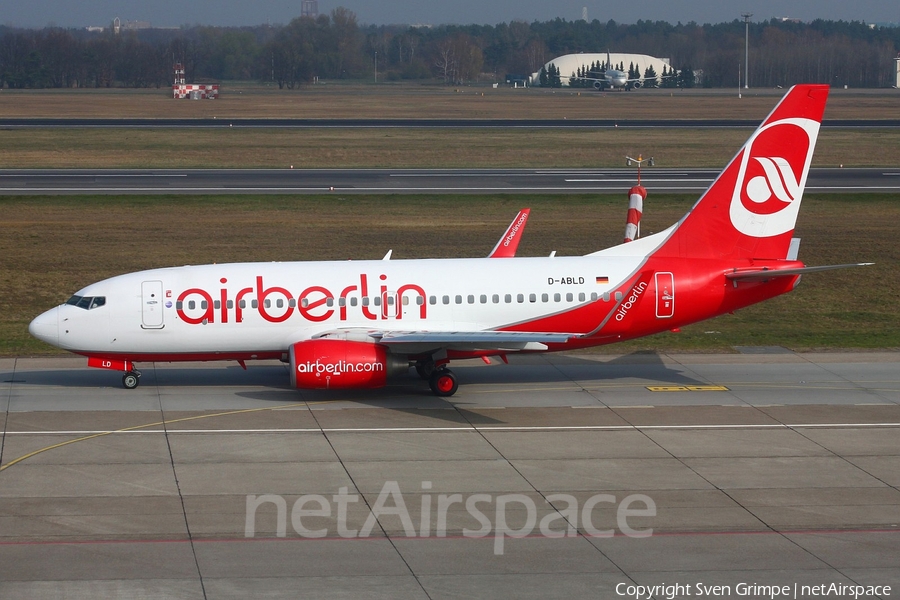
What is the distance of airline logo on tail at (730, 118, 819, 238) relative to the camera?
31.3m

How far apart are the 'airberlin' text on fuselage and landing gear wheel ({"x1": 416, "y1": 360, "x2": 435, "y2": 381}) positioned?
5.55 ft

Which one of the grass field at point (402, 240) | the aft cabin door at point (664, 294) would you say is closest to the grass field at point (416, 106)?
the grass field at point (402, 240)

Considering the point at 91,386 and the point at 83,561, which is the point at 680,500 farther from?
the point at 91,386

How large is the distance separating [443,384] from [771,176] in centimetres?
1128

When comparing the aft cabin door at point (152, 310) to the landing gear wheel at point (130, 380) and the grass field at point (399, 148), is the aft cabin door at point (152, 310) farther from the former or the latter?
the grass field at point (399, 148)

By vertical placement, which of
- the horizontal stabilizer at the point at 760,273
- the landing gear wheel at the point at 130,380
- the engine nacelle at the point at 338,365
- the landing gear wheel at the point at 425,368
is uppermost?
the horizontal stabilizer at the point at 760,273

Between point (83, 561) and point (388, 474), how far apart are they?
6996mm

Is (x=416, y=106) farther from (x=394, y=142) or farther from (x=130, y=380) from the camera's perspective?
(x=130, y=380)

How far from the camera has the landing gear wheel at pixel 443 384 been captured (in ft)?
98.0

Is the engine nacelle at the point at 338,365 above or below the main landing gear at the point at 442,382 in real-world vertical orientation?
above

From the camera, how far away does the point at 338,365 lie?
1114 inches
